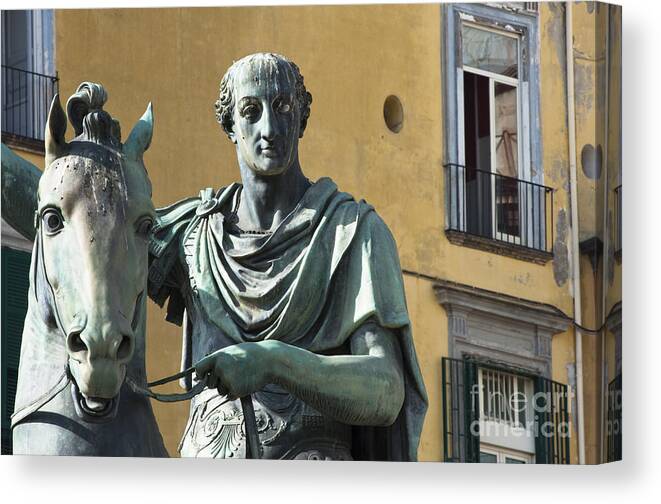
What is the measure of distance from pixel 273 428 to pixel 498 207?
98.5 inches

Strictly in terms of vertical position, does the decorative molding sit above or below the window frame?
below

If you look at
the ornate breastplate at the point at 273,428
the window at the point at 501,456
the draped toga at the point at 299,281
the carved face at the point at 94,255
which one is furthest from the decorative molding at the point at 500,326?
the carved face at the point at 94,255

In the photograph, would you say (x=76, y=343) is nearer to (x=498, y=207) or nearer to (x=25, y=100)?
(x=25, y=100)

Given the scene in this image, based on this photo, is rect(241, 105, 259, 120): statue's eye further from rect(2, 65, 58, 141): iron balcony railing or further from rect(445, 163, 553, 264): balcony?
rect(445, 163, 553, 264): balcony

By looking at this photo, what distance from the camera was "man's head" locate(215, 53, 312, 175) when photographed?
7508 mm

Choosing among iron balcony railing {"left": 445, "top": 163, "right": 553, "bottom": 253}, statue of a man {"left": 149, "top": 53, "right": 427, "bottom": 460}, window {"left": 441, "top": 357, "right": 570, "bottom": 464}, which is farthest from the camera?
iron balcony railing {"left": 445, "top": 163, "right": 553, "bottom": 253}

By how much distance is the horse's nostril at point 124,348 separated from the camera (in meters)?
7.02

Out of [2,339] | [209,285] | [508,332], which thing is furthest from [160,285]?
[508,332]

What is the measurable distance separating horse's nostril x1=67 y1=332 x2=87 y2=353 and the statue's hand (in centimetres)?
26

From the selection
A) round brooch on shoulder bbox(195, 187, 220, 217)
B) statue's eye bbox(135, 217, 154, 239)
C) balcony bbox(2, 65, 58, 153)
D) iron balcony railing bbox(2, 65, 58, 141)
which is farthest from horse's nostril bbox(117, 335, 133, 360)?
iron balcony railing bbox(2, 65, 58, 141)

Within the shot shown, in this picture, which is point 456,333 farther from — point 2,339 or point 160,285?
point 160,285

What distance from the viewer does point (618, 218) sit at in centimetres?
877

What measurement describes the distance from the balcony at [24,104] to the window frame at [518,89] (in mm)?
1147

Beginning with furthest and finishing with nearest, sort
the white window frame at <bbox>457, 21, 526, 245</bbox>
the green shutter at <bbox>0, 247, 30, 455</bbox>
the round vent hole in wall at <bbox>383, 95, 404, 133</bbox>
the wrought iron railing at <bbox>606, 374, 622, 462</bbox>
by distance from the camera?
the round vent hole in wall at <bbox>383, 95, 404, 133</bbox> < the white window frame at <bbox>457, 21, 526, 245</bbox> < the wrought iron railing at <bbox>606, 374, 622, 462</bbox> < the green shutter at <bbox>0, 247, 30, 455</bbox>
